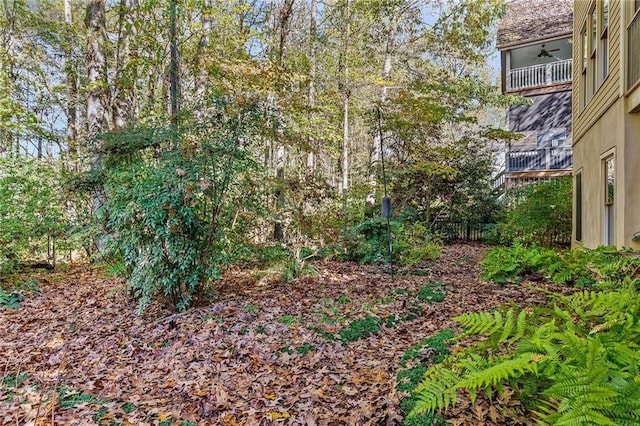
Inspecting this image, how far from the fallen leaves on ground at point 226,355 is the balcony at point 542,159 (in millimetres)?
10409

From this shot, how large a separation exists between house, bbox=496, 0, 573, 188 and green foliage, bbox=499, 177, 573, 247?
157 inches

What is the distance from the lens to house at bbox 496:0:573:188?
1456 centimetres

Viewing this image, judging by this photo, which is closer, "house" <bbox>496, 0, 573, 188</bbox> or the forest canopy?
the forest canopy

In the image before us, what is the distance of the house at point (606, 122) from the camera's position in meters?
5.56

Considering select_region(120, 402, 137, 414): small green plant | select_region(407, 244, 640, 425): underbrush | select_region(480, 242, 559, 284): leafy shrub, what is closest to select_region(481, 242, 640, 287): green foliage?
select_region(480, 242, 559, 284): leafy shrub

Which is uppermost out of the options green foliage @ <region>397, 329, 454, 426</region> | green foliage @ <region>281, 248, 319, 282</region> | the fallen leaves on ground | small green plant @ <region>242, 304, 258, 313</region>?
green foliage @ <region>281, 248, 319, 282</region>

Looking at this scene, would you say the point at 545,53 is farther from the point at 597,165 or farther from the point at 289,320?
the point at 289,320

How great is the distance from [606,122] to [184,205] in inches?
279

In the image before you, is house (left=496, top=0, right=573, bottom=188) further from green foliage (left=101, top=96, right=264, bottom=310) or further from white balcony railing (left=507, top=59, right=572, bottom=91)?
green foliage (left=101, top=96, right=264, bottom=310)

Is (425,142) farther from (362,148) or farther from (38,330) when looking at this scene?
(38,330)

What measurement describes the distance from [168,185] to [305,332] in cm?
256

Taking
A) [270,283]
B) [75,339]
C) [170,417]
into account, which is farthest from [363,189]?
[170,417]

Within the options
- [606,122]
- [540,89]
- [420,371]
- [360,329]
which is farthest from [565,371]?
[540,89]

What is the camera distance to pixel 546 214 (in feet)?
35.5
